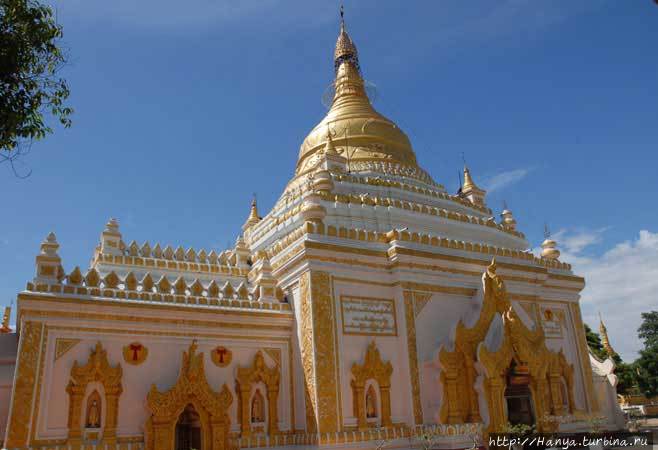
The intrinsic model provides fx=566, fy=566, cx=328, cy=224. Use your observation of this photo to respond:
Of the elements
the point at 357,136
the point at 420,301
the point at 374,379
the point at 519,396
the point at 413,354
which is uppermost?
the point at 357,136

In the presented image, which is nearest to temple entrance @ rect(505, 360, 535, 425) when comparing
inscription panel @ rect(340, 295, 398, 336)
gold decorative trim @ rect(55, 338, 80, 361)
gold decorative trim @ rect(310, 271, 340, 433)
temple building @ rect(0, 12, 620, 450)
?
temple building @ rect(0, 12, 620, 450)

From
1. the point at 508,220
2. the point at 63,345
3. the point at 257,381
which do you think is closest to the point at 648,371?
the point at 508,220

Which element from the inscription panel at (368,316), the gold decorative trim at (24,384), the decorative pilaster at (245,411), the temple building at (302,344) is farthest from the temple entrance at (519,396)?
the gold decorative trim at (24,384)

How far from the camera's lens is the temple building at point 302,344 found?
1385cm

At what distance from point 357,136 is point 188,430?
1597cm

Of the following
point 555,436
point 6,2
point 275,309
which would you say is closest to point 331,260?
point 275,309

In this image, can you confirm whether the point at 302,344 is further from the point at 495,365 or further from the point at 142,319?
the point at 495,365

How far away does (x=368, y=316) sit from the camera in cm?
1669

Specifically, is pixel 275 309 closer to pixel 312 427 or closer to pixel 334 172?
pixel 312 427

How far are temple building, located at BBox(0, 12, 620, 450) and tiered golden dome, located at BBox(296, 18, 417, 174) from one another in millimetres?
5070

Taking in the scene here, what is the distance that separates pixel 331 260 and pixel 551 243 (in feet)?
36.8

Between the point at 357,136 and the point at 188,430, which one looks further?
the point at 357,136

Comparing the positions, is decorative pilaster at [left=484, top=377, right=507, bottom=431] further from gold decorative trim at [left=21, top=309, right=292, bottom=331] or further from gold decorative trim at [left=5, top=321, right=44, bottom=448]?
gold decorative trim at [left=5, top=321, right=44, bottom=448]

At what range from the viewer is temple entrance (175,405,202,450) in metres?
14.8
